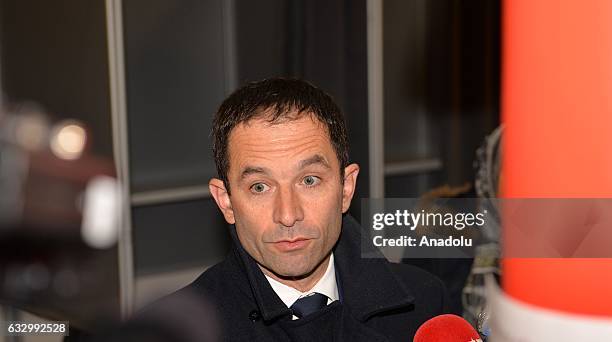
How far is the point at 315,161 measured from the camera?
87 cm

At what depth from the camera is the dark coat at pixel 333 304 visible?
0.92m

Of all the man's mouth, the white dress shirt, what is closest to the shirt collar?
the white dress shirt

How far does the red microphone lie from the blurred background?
0.87 meters

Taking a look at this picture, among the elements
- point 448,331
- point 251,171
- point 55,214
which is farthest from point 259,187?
point 55,214

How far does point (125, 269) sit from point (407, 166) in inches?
→ 43.5

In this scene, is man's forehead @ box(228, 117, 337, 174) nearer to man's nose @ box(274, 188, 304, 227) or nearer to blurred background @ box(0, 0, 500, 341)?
man's nose @ box(274, 188, 304, 227)

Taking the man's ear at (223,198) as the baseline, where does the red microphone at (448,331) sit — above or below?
below

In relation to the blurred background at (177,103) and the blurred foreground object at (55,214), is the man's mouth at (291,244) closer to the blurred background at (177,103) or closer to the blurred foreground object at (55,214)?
the blurred background at (177,103)

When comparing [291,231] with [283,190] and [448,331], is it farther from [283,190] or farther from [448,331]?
[448,331]

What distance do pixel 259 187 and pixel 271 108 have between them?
9cm

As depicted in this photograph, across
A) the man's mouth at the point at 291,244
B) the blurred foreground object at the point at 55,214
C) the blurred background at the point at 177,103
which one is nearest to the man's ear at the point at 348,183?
the man's mouth at the point at 291,244

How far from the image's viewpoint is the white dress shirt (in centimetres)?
94

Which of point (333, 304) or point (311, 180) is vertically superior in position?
point (311, 180)

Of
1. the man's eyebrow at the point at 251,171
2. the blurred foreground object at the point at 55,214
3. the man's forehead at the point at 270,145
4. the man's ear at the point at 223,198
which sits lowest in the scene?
the blurred foreground object at the point at 55,214
